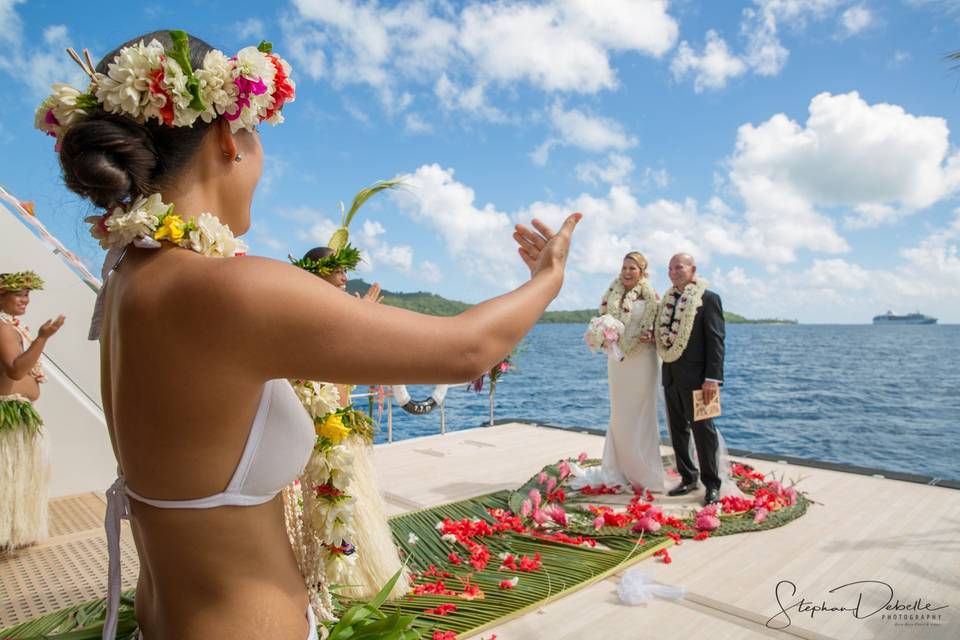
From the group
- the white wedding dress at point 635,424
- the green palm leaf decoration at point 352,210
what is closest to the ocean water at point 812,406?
the white wedding dress at point 635,424

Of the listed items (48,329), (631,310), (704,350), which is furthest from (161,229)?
(631,310)

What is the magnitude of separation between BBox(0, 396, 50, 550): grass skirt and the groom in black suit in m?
4.82

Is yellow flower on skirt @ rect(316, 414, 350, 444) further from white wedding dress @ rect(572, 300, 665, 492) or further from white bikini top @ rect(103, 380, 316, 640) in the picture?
white wedding dress @ rect(572, 300, 665, 492)

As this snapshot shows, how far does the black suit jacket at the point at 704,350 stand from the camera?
5031 millimetres

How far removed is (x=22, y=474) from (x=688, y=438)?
5113 millimetres

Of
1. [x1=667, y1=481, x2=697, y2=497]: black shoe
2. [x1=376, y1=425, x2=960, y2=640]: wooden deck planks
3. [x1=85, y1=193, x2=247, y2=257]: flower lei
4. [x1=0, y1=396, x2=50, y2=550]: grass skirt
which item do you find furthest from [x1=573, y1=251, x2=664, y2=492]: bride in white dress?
[x1=85, y1=193, x2=247, y2=257]: flower lei

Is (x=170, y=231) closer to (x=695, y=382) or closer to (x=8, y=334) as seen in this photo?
(x=8, y=334)

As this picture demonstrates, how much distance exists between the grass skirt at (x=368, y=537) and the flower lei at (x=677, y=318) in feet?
9.51

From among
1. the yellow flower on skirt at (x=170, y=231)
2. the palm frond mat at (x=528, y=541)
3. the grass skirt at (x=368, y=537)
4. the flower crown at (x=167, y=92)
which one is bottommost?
the palm frond mat at (x=528, y=541)

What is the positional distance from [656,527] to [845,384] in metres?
51.2

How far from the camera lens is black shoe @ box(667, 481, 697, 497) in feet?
17.2

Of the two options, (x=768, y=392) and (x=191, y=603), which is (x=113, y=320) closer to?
(x=191, y=603)

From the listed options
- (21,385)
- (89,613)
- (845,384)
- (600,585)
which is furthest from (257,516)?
(845,384)

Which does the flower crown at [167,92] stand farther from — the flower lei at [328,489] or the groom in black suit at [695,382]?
the groom in black suit at [695,382]
